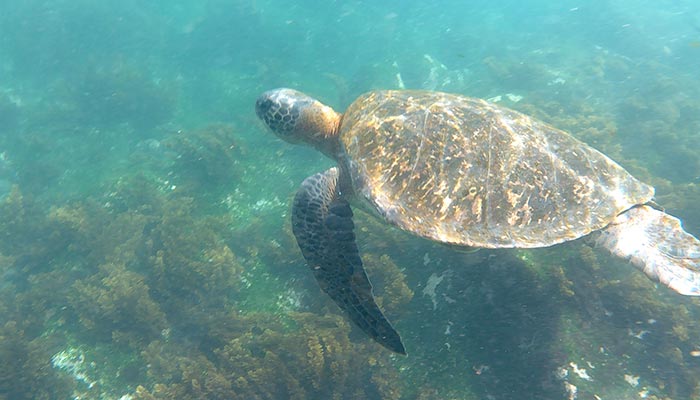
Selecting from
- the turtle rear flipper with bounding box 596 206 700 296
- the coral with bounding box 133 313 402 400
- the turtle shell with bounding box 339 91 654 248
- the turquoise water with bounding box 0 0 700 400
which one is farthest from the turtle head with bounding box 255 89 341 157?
the turtle rear flipper with bounding box 596 206 700 296

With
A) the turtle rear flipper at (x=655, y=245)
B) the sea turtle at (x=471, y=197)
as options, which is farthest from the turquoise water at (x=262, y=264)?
the sea turtle at (x=471, y=197)

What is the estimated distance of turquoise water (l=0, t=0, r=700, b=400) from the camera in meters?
3.60

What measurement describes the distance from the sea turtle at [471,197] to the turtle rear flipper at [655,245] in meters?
0.01

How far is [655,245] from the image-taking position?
11.5 feet

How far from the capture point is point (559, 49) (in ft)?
67.2

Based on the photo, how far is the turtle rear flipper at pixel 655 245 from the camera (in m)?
3.28

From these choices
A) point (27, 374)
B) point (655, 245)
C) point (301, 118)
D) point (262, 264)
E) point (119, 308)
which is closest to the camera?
point (655, 245)

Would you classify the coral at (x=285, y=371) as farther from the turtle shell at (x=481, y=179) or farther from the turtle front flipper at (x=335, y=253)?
the turtle shell at (x=481, y=179)

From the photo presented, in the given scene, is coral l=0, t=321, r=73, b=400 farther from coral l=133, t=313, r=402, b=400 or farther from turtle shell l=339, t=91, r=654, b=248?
turtle shell l=339, t=91, r=654, b=248

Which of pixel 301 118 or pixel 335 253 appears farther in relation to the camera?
pixel 301 118

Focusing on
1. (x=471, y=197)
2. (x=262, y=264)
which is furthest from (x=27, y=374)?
(x=471, y=197)

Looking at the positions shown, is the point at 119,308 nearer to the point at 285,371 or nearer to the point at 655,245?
the point at 285,371

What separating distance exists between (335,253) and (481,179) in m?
1.58

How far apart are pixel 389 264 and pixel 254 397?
216 cm
